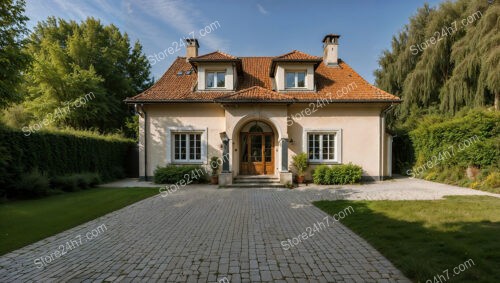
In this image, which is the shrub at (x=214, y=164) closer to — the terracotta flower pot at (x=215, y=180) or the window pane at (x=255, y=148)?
the terracotta flower pot at (x=215, y=180)

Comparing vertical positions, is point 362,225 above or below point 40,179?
below

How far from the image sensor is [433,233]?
15.2ft

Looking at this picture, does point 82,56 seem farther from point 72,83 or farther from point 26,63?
point 26,63

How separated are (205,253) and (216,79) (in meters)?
11.1

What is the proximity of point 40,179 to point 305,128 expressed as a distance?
11.9m

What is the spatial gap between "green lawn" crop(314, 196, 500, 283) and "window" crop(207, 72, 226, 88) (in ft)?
29.9

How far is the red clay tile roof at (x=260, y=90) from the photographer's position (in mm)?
12234

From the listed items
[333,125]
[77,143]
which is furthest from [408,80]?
[77,143]

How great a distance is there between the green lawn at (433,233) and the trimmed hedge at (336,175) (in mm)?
4230

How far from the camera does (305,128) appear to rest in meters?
12.8

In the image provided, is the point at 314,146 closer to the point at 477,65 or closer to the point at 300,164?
the point at 300,164

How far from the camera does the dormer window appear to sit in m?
13.6

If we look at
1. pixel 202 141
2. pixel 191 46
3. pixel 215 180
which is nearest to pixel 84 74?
pixel 191 46

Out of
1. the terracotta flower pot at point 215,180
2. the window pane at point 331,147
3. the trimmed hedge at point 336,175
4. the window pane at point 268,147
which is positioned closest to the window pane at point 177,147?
the terracotta flower pot at point 215,180
